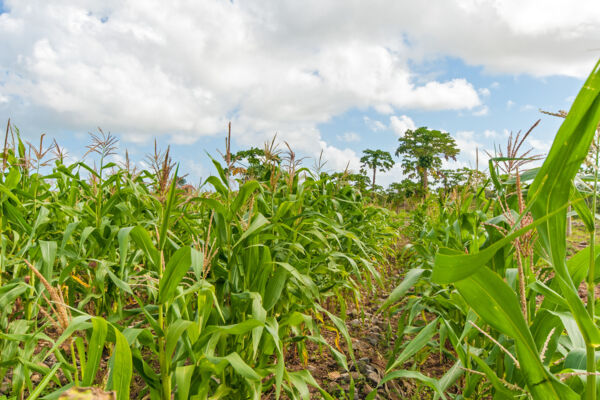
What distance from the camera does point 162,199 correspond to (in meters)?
1.27

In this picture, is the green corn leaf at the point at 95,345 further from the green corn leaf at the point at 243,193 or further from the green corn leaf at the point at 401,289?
the green corn leaf at the point at 401,289

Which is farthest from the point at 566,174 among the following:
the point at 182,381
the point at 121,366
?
the point at 182,381

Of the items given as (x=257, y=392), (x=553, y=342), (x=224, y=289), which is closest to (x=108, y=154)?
(x=224, y=289)

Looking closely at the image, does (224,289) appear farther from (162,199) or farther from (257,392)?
(162,199)

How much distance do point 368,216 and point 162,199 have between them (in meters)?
3.28

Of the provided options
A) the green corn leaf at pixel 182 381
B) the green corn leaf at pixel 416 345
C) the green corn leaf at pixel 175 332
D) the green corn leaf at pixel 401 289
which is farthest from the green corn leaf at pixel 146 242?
the green corn leaf at pixel 416 345

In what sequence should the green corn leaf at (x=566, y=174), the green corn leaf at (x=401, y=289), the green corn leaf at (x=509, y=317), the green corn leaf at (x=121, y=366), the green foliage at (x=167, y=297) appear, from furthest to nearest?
the green corn leaf at (x=401, y=289) → the green foliage at (x=167, y=297) → the green corn leaf at (x=121, y=366) → the green corn leaf at (x=509, y=317) → the green corn leaf at (x=566, y=174)

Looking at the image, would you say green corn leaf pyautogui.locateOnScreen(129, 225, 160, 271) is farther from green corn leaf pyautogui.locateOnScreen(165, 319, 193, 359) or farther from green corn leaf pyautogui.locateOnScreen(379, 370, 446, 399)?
green corn leaf pyautogui.locateOnScreen(379, 370, 446, 399)

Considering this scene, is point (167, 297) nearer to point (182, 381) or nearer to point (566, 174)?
point (182, 381)

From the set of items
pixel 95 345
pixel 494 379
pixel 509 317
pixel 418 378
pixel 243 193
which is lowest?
pixel 418 378

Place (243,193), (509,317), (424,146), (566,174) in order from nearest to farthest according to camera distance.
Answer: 1. (566,174)
2. (509,317)
3. (243,193)
4. (424,146)

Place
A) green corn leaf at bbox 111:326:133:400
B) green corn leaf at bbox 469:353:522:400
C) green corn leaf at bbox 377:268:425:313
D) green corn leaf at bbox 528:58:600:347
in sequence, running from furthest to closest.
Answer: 1. green corn leaf at bbox 377:268:425:313
2. green corn leaf at bbox 469:353:522:400
3. green corn leaf at bbox 111:326:133:400
4. green corn leaf at bbox 528:58:600:347

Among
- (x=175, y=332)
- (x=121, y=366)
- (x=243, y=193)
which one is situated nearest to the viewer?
(x=121, y=366)

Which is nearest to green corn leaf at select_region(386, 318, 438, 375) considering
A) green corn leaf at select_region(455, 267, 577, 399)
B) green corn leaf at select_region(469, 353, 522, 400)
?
green corn leaf at select_region(469, 353, 522, 400)
